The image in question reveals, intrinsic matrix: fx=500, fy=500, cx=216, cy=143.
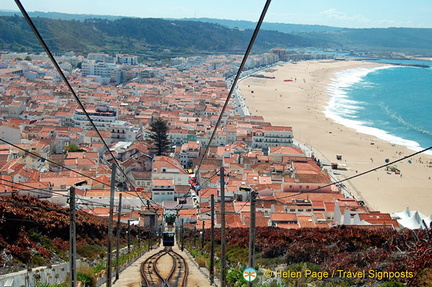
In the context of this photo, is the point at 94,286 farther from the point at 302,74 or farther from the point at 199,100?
the point at 302,74

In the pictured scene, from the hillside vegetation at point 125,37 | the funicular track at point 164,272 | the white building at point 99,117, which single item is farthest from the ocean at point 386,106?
the hillside vegetation at point 125,37

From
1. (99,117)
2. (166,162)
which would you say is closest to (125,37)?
(99,117)

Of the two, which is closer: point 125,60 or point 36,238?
point 36,238

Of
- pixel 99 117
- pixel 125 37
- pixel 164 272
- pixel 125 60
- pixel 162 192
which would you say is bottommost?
pixel 162 192

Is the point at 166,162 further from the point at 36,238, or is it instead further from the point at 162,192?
the point at 36,238

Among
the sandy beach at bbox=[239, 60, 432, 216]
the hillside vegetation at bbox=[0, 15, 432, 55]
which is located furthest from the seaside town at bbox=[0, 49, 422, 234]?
the hillside vegetation at bbox=[0, 15, 432, 55]

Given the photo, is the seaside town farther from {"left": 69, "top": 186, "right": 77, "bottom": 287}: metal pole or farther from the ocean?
the ocean

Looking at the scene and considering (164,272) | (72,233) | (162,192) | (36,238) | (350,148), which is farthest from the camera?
(350,148)

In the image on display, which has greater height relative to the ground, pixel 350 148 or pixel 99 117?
pixel 99 117
